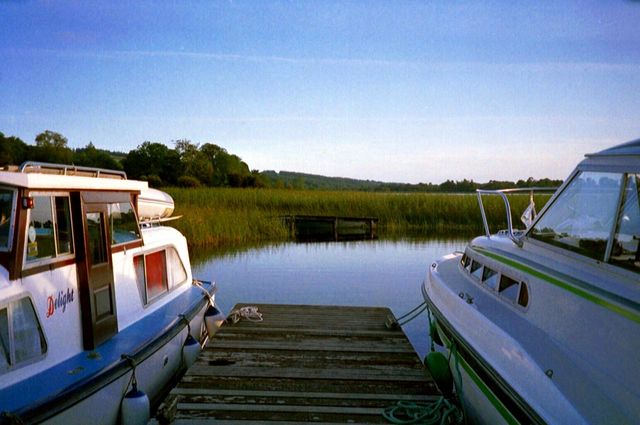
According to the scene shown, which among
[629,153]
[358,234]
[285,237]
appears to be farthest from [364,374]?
[358,234]

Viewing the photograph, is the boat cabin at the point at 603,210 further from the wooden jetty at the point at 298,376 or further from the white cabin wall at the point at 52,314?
the white cabin wall at the point at 52,314

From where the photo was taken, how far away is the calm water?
485 inches

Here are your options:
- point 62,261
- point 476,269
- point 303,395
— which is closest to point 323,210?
point 476,269

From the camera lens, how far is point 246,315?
8.59 metres

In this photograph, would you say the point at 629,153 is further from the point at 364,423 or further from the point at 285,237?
the point at 285,237

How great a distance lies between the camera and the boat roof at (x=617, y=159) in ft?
12.6

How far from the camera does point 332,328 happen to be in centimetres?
818

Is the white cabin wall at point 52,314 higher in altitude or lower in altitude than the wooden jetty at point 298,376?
higher

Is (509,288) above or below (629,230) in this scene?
below

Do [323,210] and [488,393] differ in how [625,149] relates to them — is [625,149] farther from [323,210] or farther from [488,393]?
[323,210]

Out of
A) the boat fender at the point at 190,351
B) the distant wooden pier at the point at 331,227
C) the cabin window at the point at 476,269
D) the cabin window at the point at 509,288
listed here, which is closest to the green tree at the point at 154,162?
the distant wooden pier at the point at 331,227

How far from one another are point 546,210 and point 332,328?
416 centimetres

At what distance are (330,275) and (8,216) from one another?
11055 mm

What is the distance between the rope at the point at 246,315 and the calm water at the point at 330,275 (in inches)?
23.4
